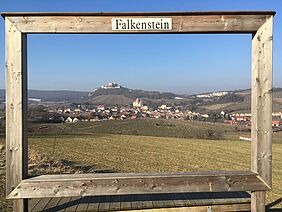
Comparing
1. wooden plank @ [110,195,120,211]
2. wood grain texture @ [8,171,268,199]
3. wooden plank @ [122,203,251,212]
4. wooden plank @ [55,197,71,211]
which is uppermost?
wood grain texture @ [8,171,268,199]

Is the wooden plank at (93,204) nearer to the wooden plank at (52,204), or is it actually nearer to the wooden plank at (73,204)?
the wooden plank at (73,204)

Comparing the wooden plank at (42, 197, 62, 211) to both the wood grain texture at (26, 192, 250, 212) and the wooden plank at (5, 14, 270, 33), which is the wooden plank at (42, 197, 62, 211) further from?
the wooden plank at (5, 14, 270, 33)

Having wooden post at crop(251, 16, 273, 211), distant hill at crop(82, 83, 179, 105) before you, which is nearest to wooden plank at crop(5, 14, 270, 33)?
wooden post at crop(251, 16, 273, 211)

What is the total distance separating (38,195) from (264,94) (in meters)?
2.75

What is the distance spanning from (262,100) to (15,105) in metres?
2.73

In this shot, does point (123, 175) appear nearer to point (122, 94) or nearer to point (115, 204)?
point (115, 204)

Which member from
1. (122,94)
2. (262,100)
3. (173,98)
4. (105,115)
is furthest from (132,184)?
(173,98)

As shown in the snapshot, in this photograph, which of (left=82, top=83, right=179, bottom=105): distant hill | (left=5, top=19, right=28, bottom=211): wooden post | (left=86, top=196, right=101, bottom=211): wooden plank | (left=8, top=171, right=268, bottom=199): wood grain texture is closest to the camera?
(left=5, top=19, right=28, bottom=211): wooden post

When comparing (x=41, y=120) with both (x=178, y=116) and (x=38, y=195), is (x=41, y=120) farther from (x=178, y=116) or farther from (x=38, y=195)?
(x=178, y=116)

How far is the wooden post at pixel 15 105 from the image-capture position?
3.61 metres

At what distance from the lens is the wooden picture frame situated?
3621 millimetres

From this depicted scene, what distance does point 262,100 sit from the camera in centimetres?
386

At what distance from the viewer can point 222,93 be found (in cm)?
5803

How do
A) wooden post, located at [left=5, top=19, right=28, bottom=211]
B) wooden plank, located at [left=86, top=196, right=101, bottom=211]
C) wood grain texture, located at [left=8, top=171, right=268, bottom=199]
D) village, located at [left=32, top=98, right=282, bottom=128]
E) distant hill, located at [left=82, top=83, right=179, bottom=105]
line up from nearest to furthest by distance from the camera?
wooden post, located at [left=5, top=19, right=28, bottom=211] < wood grain texture, located at [left=8, top=171, right=268, bottom=199] < wooden plank, located at [left=86, top=196, right=101, bottom=211] < village, located at [left=32, top=98, right=282, bottom=128] < distant hill, located at [left=82, top=83, right=179, bottom=105]
